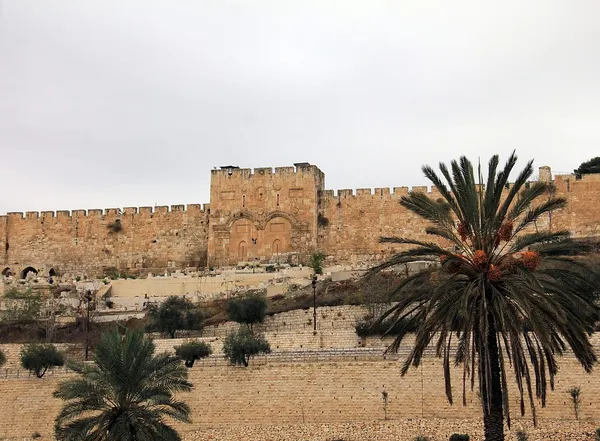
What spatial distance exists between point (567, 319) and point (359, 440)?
24.4ft

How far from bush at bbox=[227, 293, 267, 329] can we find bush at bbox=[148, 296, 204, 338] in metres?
1.24

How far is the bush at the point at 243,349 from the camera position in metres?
21.0

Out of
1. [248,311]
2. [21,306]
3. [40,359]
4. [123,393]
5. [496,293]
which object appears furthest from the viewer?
[21,306]

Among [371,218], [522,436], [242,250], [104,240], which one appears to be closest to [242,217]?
[242,250]

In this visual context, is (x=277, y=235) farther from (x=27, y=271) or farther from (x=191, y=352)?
(x=191, y=352)

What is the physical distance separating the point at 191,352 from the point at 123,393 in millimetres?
6400

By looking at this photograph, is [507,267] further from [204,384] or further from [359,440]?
[204,384]

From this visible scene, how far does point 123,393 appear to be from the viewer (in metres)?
15.6

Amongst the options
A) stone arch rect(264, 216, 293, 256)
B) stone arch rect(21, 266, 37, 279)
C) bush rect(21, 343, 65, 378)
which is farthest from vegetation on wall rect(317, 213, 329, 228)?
Answer: bush rect(21, 343, 65, 378)

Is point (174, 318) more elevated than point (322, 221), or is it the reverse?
point (322, 221)

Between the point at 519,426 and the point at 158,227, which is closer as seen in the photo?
the point at 519,426

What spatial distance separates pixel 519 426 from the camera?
17.8 m

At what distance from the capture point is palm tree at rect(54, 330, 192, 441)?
49.6 feet

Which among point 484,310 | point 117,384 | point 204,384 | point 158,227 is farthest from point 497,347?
point 158,227
